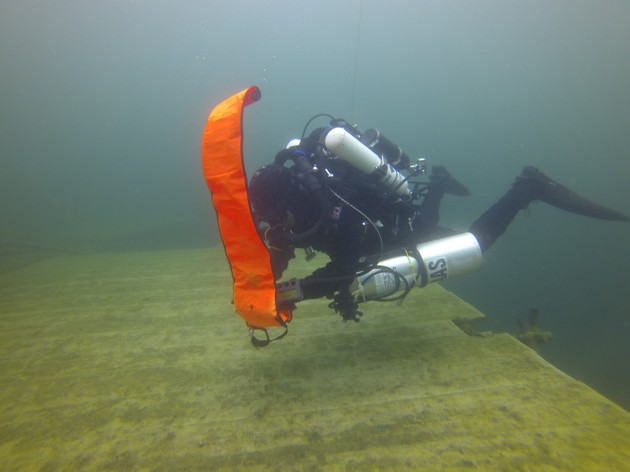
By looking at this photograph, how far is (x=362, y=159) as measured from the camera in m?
3.14

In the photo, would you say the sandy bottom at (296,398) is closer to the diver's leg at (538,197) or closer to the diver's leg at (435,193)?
the diver's leg at (435,193)

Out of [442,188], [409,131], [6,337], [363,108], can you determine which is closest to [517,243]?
[442,188]

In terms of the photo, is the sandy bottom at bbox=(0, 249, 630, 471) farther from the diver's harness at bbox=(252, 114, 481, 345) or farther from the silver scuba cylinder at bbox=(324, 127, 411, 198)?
the silver scuba cylinder at bbox=(324, 127, 411, 198)

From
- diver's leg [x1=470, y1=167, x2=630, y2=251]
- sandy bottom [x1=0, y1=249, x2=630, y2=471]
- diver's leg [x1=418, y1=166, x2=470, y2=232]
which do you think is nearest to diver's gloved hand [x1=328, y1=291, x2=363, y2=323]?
sandy bottom [x1=0, y1=249, x2=630, y2=471]

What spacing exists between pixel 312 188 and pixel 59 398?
3028 mm

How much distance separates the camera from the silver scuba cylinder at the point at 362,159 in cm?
295

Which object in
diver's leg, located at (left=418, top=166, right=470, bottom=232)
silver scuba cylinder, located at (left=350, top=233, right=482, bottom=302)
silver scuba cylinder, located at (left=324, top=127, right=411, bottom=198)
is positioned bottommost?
silver scuba cylinder, located at (left=350, top=233, right=482, bottom=302)

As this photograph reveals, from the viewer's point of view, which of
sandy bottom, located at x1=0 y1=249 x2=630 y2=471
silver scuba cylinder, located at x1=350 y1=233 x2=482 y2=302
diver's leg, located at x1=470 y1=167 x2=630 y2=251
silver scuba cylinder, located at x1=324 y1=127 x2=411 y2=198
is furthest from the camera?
diver's leg, located at x1=470 y1=167 x2=630 y2=251

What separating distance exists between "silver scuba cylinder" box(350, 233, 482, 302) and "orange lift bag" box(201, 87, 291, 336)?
3.61ft

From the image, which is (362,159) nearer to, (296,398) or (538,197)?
(296,398)

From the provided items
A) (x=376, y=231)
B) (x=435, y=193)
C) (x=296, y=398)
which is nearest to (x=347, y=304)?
(x=376, y=231)

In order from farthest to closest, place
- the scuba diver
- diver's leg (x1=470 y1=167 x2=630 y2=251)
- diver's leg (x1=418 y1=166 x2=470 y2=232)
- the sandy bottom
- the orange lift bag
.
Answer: diver's leg (x1=470 y1=167 x2=630 y2=251), diver's leg (x1=418 y1=166 x2=470 y2=232), the scuba diver, the sandy bottom, the orange lift bag

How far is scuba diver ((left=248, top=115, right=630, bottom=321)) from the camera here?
2639 mm

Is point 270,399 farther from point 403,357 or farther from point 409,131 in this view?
point 409,131
